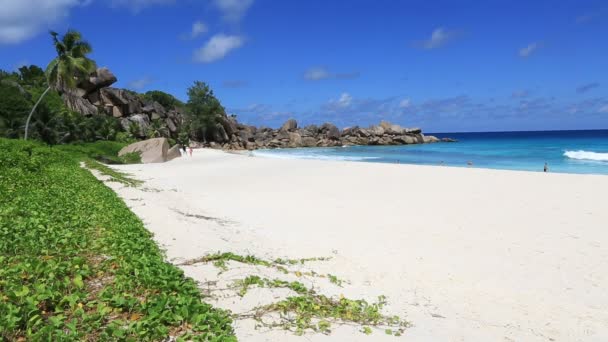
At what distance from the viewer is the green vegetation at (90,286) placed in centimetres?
369

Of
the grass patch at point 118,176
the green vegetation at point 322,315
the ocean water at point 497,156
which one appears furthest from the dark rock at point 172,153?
the green vegetation at point 322,315

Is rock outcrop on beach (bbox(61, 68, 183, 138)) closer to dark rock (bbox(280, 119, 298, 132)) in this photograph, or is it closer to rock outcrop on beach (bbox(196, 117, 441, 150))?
rock outcrop on beach (bbox(196, 117, 441, 150))

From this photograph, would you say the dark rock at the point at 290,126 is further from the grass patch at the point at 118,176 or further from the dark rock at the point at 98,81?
the grass patch at the point at 118,176

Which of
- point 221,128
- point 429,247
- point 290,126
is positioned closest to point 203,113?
point 221,128

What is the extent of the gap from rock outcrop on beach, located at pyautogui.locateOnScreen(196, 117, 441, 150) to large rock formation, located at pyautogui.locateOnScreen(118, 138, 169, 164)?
4610 cm

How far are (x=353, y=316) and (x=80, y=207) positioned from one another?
23.7 ft

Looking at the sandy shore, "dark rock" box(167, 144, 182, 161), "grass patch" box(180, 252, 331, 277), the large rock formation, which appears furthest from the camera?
"dark rock" box(167, 144, 182, 161)

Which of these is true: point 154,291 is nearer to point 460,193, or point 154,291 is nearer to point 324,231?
point 324,231

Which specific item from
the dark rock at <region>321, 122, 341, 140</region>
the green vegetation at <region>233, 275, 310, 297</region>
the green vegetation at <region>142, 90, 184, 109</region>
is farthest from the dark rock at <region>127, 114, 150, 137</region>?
the green vegetation at <region>233, 275, 310, 297</region>

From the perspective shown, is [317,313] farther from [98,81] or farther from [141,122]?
[98,81]

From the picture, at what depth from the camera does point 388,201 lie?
14586 millimetres

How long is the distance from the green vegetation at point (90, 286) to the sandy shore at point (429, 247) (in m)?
0.56

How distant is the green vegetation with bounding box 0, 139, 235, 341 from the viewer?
3688 mm

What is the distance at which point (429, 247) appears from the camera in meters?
8.71
